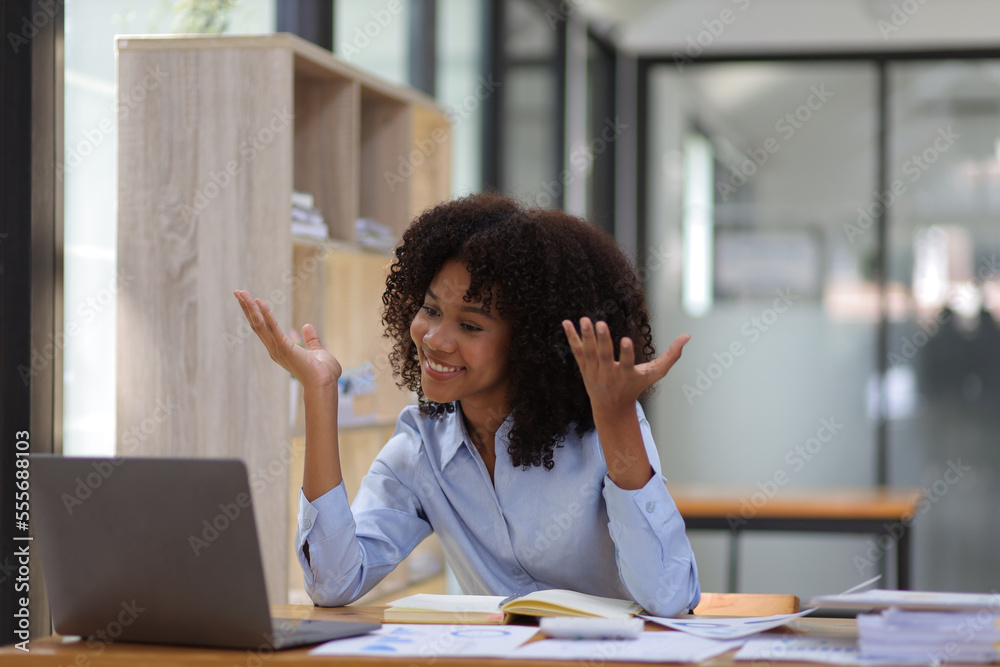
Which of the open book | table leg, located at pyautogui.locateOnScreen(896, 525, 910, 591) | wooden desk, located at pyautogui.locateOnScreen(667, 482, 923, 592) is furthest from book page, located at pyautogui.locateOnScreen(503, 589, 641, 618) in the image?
table leg, located at pyautogui.locateOnScreen(896, 525, 910, 591)

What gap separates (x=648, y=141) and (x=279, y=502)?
12.2 ft

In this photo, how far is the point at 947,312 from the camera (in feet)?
17.0

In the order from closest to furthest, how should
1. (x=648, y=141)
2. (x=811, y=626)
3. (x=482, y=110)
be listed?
(x=811, y=626), (x=482, y=110), (x=648, y=141)

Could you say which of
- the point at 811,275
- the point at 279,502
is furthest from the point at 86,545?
the point at 811,275

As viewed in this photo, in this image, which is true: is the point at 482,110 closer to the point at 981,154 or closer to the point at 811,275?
the point at 811,275

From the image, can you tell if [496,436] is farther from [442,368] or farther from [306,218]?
[306,218]

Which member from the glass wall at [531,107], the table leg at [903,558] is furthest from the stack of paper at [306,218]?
the table leg at [903,558]

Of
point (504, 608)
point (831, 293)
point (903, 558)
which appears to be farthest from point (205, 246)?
point (831, 293)

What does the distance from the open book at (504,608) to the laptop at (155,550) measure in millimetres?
185

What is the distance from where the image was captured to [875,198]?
528 cm

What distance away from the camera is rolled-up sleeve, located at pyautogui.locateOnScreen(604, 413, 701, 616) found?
1.46m

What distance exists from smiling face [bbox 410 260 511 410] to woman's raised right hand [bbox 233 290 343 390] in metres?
0.16

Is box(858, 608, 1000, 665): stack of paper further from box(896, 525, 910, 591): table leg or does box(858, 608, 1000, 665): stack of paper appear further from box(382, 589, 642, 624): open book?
box(896, 525, 910, 591): table leg

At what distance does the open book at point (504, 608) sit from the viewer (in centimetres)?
139
